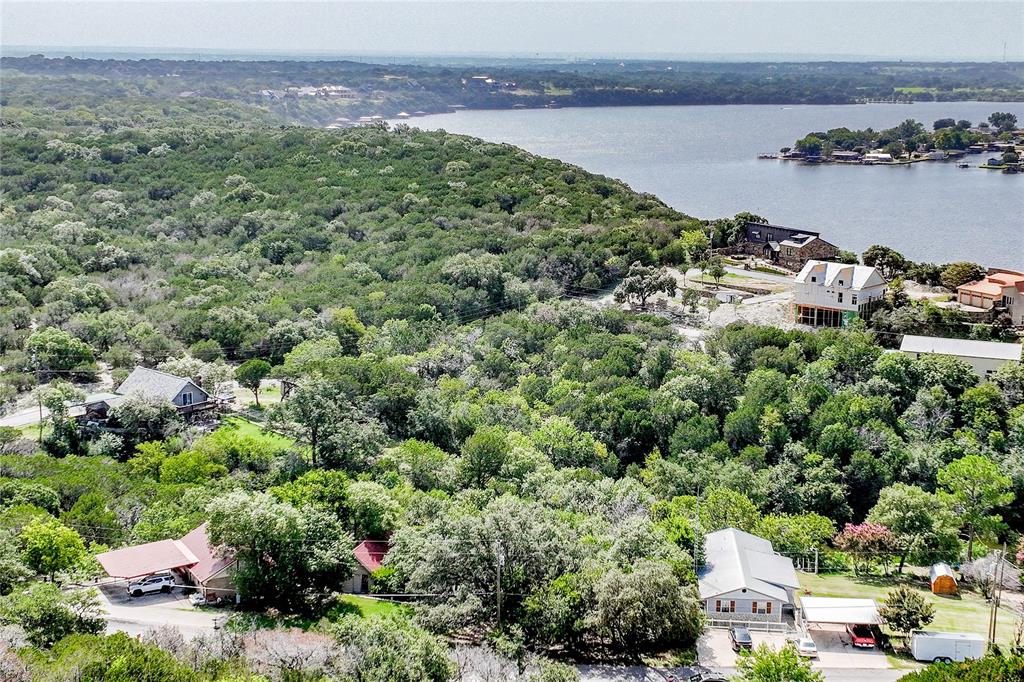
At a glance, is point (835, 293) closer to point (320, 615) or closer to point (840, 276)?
point (840, 276)

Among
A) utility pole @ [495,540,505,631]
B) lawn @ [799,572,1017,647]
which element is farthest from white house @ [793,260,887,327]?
utility pole @ [495,540,505,631]

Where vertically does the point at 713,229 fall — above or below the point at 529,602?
above

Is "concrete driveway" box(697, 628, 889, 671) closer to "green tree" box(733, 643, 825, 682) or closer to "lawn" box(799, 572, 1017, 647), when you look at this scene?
"lawn" box(799, 572, 1017, 647)

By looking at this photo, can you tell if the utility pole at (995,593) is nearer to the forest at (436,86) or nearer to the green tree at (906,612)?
the green tree at (906,612)

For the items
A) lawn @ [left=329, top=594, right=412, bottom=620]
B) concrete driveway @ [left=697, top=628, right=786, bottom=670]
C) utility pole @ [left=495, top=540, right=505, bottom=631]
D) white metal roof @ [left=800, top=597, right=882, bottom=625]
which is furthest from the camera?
lawn @ [left=329, top=594, right=412, bottom=620]

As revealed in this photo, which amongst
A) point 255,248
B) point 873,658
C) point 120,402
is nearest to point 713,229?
point 255,248

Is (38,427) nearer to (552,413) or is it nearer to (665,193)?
(552,413)

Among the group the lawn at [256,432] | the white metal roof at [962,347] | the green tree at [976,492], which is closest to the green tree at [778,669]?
the green tree at [976,492]
